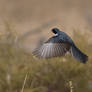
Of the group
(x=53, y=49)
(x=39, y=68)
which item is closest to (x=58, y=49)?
(x=53, y=49)

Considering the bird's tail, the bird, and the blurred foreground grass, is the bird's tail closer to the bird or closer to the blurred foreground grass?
the bird

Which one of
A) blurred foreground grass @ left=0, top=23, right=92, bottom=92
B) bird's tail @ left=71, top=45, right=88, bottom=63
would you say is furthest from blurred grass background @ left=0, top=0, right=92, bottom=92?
bird's tail @ left=71, top=45, right=88, bottom=63

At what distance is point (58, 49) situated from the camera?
379 centimetres

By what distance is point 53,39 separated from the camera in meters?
3.81

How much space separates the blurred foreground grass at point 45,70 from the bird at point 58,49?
145 cm

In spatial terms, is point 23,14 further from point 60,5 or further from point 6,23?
point 6,23

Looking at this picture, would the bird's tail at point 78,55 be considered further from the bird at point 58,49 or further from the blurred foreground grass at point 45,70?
the blurred foreground grass at point 45,70

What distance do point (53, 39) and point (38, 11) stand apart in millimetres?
6496

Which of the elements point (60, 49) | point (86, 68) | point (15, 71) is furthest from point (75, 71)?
point (60, 49)

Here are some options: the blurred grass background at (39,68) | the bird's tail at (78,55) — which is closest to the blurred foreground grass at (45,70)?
the blurred grass background at (39,68)

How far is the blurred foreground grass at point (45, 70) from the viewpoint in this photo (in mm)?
5312

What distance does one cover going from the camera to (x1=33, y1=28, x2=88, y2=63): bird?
12.2 ft

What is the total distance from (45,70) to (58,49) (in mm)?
1658

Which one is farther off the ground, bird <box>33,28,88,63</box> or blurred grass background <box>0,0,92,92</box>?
blurred grass background <box>0,0,92,92</box>
